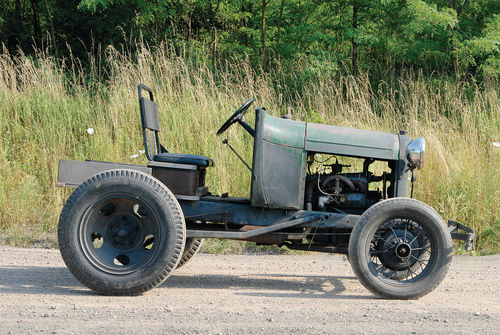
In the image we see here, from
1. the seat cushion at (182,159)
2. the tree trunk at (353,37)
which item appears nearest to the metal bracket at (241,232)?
the seat cushion at (182,159)

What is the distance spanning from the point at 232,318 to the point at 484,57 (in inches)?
461

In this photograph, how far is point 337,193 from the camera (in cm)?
521

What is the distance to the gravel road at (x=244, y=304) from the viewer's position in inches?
154

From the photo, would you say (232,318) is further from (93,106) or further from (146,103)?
(93,106)

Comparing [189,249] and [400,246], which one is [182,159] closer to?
[189,249]

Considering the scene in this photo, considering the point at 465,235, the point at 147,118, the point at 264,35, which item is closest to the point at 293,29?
the point at 264,35

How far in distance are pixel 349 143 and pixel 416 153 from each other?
54 centimetres

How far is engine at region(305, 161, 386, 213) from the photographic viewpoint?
5246mm

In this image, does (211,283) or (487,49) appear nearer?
(211,283)

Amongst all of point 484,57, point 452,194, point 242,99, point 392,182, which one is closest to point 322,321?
point 392,182

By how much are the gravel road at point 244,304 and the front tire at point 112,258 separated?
0.48 feet

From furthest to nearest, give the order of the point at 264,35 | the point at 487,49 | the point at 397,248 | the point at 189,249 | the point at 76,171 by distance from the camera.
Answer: the point at 264,35 → the point at 487,49 → the point at 189,249 → the point at 76,171 → the point at 397,248

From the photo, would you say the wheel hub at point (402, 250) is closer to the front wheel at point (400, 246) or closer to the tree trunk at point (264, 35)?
the front wheel at point (400, 246)

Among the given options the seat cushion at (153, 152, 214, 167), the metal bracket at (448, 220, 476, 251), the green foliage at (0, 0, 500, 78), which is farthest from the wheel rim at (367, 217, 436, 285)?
the green foliage at (0, 0, 500, 78)
